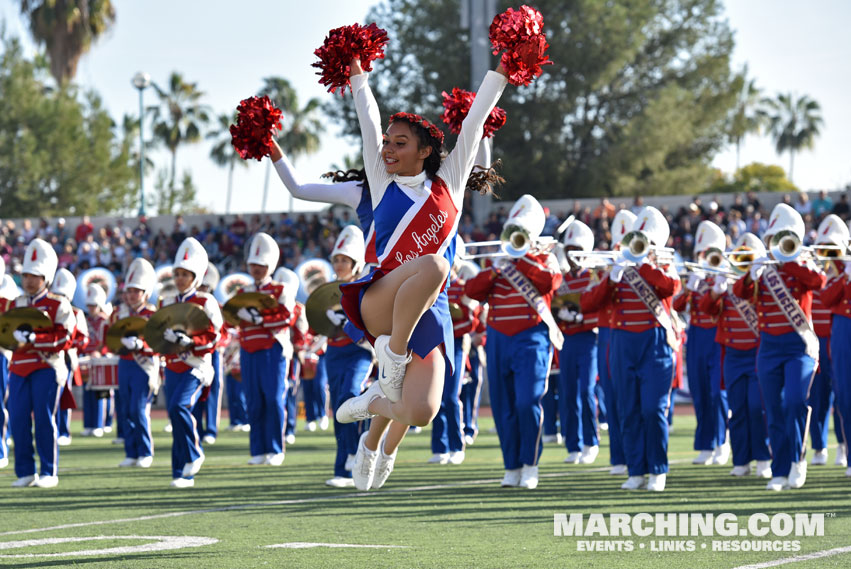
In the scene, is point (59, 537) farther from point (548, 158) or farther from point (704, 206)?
point (548, 158)

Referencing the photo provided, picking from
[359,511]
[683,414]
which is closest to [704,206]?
[683,414]

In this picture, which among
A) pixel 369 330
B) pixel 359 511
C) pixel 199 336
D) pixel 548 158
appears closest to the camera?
pixel 369 330

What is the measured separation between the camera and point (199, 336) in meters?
11.3

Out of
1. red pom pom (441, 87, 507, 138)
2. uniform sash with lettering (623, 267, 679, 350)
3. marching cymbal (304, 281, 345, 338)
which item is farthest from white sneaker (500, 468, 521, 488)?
red pom pom (441, 87, 507, 138)

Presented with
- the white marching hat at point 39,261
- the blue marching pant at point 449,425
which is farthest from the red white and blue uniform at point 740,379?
the white marching hat at point 39,261

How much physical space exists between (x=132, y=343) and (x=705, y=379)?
5600 millimetres

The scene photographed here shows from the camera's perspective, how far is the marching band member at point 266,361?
12.6m

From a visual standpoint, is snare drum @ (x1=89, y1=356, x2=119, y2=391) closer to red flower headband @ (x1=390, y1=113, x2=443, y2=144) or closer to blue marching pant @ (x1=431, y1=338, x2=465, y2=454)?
blue marching pant @ (x1=431, y1=338, x2=465, y2=454)

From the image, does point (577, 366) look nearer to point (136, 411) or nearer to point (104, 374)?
point (136, 411)

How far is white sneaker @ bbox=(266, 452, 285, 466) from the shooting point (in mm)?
12789

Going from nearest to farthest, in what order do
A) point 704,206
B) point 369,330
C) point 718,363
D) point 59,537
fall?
point 369,330 < point 59,537 < point 718,363 < point 704,206

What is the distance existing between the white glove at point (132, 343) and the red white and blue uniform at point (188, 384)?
1361 mm

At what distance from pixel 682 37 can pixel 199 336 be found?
31.5 m

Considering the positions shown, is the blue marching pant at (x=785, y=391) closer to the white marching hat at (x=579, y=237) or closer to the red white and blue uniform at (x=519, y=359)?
the red white and blue uniform at (x=519, y=359)
